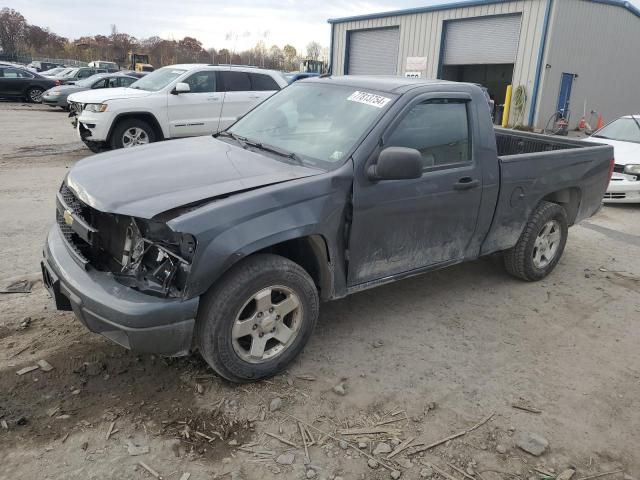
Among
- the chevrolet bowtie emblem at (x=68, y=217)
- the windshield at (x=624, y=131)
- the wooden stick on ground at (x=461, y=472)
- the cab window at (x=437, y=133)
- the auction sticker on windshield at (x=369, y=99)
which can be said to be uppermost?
the auction sticker on windshield at (x=369, y=99)

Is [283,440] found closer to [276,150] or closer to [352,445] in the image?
[352,445]

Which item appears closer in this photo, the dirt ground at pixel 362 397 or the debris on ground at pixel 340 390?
the dirt ground at pixel 362 397

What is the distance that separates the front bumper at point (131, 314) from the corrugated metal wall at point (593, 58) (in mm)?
19255

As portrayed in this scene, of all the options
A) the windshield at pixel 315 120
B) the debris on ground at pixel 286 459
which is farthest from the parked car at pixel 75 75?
the debris on ground at pixel 286 459

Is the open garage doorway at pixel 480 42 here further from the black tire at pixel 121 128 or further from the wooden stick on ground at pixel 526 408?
the wooden stick on ground at pixel 526 408

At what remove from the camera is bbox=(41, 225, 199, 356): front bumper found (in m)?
2.73

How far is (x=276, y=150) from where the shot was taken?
12.5ft

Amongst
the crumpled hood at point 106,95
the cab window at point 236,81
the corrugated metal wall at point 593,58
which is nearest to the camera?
the crumpled hood at point 106,95

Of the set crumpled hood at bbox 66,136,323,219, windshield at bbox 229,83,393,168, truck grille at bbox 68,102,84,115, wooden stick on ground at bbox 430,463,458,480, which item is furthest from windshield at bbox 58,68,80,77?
wooden stick on ground at bbox 430,463,458,480

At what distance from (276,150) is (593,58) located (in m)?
21.2

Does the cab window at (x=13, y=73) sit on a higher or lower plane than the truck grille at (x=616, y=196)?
higher

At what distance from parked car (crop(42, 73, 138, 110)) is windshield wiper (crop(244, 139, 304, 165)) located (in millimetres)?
17138

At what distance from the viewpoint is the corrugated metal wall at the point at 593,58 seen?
1873 cm

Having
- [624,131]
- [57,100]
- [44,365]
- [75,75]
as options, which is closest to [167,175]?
[44,365]
